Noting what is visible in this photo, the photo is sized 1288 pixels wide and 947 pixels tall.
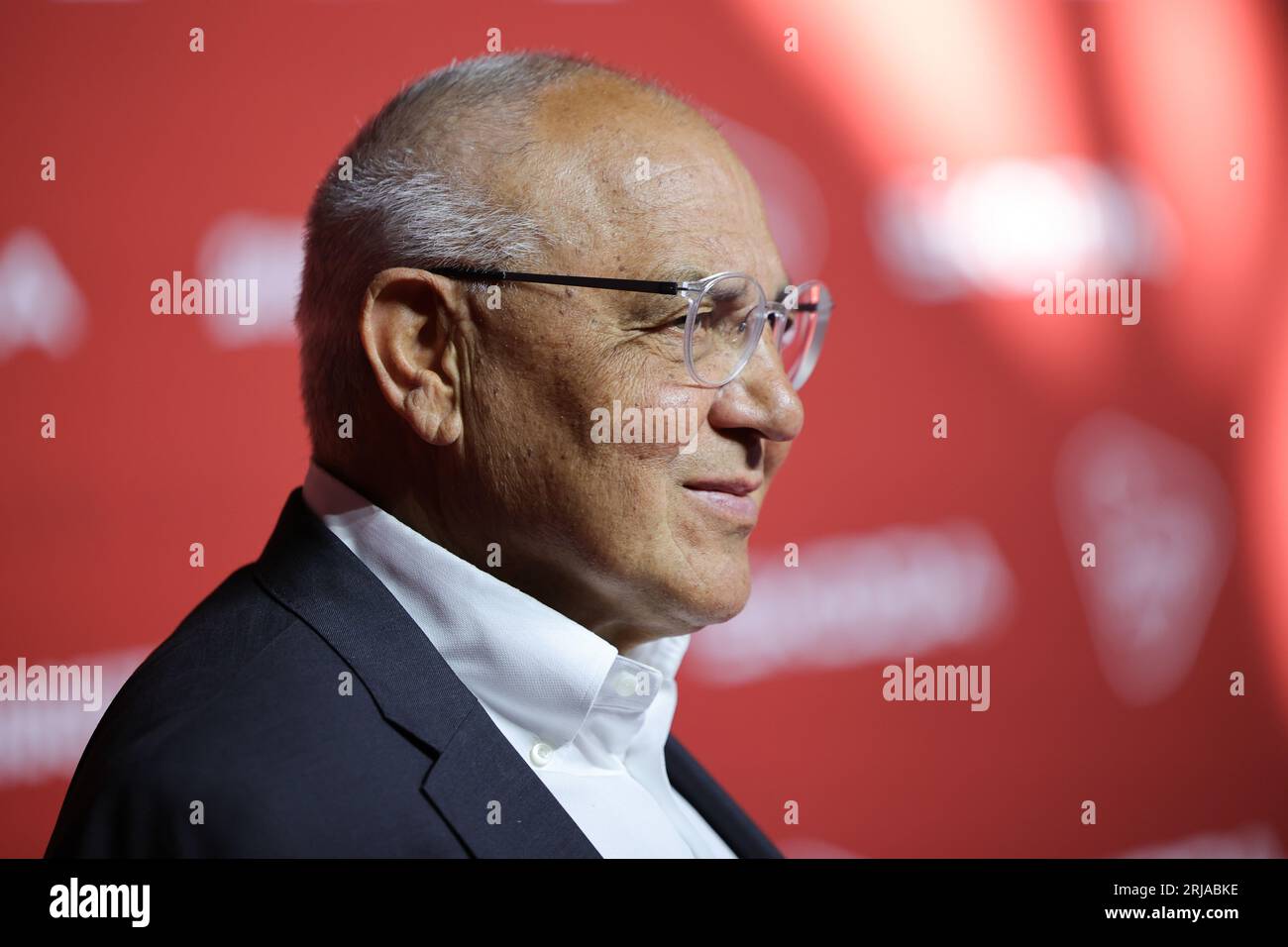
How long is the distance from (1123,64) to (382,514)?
209 centimetres

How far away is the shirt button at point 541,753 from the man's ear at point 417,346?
35 cm

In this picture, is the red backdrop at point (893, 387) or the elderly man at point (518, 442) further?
the red backdrop at point (893, 387)

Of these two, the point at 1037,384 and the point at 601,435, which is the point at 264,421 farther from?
the point at 1037,384

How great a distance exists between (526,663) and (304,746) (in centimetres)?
26

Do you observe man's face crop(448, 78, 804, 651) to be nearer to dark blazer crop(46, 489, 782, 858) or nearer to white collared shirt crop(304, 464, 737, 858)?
white collared shirt crop(304, 464, 737, 858)

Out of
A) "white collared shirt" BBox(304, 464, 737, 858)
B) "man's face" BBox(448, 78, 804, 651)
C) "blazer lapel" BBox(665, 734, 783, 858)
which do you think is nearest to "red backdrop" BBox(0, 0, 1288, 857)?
"blazer lapel" BBox(665, 734, 783, 858)

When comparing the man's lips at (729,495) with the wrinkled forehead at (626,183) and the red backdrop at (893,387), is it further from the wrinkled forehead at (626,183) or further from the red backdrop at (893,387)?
the red backdrop at (893,387)

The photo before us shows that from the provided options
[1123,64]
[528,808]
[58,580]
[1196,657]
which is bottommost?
[1196,657]

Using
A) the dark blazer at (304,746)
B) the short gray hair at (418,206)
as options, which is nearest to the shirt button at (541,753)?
the dark blazer at (304,746)

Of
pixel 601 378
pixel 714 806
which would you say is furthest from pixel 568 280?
pixel 714 806

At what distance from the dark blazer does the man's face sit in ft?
0.59

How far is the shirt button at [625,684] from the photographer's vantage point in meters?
1.35

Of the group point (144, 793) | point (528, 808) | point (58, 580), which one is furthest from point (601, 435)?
point (58, 580)

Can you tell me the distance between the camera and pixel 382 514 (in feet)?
4.27
